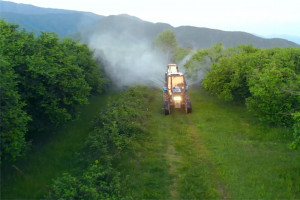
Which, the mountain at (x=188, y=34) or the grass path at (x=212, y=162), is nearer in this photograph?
the grass path at (x=212, y=162)

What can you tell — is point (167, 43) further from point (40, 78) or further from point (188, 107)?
point (40, 78)

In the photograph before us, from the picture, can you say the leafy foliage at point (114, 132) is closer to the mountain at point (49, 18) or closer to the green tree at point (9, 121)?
the green tree at point (9, 121)

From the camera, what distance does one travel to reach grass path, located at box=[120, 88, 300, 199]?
9961mm

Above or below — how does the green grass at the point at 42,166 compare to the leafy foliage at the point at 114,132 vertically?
below

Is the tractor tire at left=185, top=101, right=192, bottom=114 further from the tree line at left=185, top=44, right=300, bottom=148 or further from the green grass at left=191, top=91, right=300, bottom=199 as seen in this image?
the tree line at left=185, top=44, right=300, bottom=148

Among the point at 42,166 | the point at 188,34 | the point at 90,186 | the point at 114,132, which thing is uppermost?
the point at 188,34

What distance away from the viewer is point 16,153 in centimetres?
958

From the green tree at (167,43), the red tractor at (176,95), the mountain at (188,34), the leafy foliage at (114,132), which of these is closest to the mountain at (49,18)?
the mountain at (188,34)

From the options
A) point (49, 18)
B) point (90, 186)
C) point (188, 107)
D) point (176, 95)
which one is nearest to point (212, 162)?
point (90, 186)

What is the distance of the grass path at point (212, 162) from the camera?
32.7 feet

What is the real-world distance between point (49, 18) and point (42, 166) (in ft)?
318

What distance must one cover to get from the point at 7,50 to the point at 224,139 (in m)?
12.9

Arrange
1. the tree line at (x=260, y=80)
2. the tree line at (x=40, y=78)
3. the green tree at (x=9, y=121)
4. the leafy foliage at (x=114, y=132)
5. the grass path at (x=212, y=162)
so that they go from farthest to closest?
the tree line at (x=260, y=80) < the tree line at (x=40, y=78) < the leafy foliage at (x=114, y=132) < the grass path at (x=212, y=162) < the green tree at (x=9, y=121)

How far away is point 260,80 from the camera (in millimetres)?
15414
